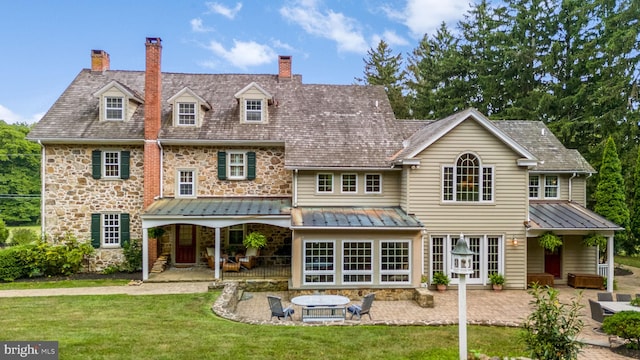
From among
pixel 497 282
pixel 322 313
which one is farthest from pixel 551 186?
pixel 322 313

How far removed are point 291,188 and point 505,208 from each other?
31.4 ft

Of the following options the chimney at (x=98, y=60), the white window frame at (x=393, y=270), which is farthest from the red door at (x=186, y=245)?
the chimney at (x=98, y=60)

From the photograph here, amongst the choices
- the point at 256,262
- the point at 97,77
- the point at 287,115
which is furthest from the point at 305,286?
the point at 97,77

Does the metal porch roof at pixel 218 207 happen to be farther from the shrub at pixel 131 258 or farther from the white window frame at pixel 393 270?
the white window frame at pixel 393 270

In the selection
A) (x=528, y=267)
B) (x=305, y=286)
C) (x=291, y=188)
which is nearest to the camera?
(x=305, y=286)

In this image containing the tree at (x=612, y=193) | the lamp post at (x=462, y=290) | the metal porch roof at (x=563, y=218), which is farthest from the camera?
the tree at (x=612, y=193)

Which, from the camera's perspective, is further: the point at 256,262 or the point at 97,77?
the point at 97,77

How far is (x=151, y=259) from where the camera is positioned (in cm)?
1678

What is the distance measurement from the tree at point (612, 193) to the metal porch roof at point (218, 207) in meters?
15.4

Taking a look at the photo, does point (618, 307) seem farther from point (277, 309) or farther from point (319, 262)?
point (277, 309)

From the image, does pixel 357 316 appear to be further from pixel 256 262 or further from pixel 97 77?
pixel 97 77

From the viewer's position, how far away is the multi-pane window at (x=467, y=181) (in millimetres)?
14969

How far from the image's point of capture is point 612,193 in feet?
57.6

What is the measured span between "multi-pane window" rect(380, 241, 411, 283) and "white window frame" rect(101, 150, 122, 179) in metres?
12.8
